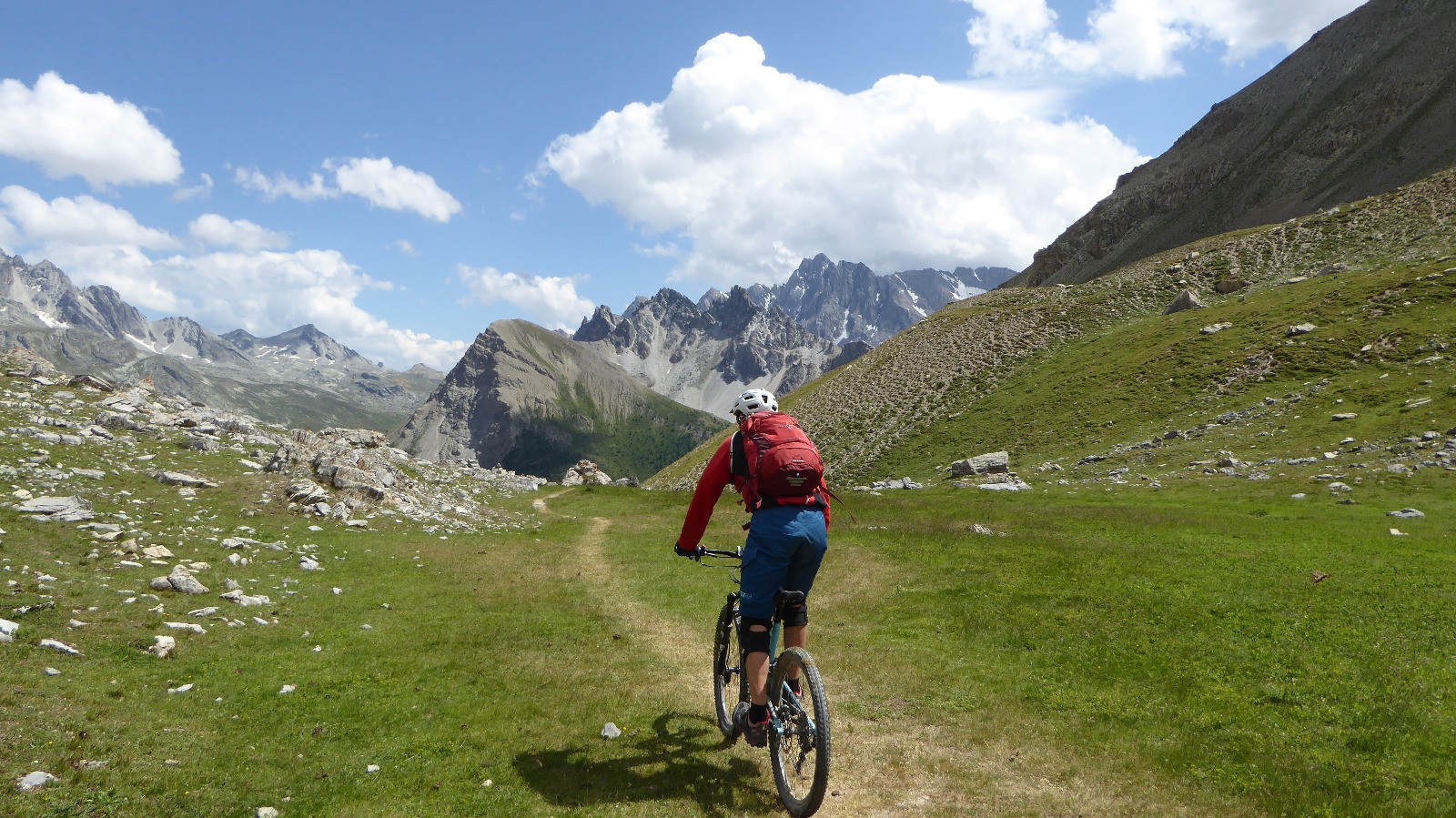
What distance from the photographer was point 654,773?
10.3 metres

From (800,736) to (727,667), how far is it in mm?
3028

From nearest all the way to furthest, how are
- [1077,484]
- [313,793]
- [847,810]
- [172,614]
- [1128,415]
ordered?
[847,810] → [313,793] → [172,614] → [1077,484] → [1128,415]

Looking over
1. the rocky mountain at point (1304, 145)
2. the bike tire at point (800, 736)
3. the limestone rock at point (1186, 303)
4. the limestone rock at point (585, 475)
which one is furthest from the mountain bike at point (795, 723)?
the rocky mountain at point (1304, 145)

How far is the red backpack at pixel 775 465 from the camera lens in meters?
9.26

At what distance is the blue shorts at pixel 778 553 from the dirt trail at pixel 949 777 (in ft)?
9.37

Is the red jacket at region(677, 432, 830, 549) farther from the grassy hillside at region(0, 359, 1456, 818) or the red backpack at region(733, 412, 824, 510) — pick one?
the grassy hillside at region(0, 359, 1456, 818)

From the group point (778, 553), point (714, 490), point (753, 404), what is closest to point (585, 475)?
point (753, 404)

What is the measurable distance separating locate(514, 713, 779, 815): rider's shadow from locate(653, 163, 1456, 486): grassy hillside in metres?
39.9

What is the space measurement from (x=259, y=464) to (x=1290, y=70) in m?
223

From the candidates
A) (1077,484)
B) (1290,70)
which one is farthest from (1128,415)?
(1290,70)

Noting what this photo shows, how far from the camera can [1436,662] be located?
1210 centimetres

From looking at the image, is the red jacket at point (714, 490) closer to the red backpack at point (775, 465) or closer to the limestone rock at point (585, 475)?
the red backpack at point (775, 465)

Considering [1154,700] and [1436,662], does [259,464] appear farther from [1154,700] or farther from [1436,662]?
[1436,662]

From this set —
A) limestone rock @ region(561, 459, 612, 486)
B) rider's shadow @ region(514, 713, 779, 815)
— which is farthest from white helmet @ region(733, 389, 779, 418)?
limestone rock @ region(561, 459, 612, 486)
